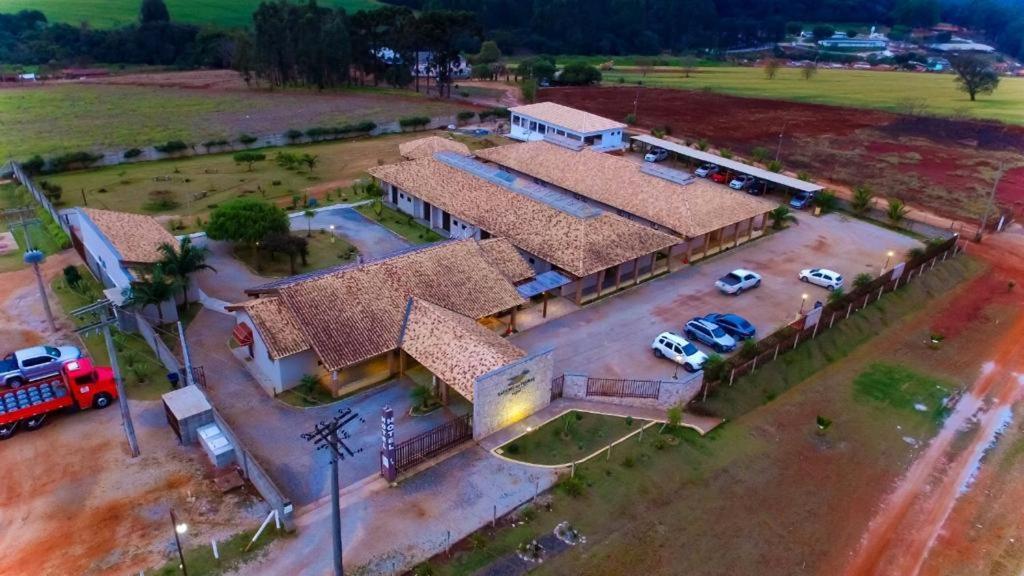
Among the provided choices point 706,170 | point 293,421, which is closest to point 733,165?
→ point 706,170

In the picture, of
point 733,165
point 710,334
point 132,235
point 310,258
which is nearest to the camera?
point 710,334

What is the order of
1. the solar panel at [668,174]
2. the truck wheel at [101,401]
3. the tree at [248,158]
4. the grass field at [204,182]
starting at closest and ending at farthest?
the truck wheel at [101,401] < the solar panel at [668,174] < the grass field at [204,182] < the tree at [248,158]

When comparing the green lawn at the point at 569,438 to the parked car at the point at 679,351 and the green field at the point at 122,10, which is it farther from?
the green field at the point at 122,10

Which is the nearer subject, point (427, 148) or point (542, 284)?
point (542, 284)

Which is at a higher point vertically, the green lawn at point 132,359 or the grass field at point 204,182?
the grass field at point 204,182

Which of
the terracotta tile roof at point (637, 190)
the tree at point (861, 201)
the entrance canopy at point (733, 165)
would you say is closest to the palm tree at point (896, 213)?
the tree at point (861, 201)

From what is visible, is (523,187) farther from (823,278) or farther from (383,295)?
(823,278)
